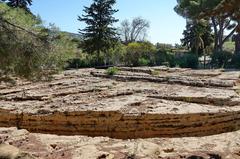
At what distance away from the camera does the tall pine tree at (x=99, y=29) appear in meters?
28.2

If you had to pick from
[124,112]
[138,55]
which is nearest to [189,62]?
[138,55]

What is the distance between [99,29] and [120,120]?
66.5 ft

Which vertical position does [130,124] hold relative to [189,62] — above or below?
below

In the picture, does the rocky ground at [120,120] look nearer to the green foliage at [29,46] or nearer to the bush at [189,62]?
the green foliage at [29,46]

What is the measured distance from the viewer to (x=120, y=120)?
8430 millimetres

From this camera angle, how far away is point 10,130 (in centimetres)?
615

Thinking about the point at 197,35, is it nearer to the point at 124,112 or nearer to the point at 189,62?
the point at 189,62

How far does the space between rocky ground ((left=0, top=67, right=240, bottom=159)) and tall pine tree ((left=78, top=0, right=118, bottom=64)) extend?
47.8 feet

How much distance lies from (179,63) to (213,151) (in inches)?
826

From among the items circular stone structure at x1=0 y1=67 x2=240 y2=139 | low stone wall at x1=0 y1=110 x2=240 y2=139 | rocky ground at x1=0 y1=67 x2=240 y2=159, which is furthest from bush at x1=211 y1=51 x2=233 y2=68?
low stone wall at x1=0 y1=110 x2=240 y2=139

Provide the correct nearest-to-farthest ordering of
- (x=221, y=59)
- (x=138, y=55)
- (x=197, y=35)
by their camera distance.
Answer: (x=221, y=59) → (x=138, y=55) → (x=197, y=35)

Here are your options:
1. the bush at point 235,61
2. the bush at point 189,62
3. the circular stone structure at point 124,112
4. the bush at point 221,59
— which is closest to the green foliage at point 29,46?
the circular stone structure at point 124,112

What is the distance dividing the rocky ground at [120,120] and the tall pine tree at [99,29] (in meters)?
14.6

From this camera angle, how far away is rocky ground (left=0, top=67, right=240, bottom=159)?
4.86 meters
